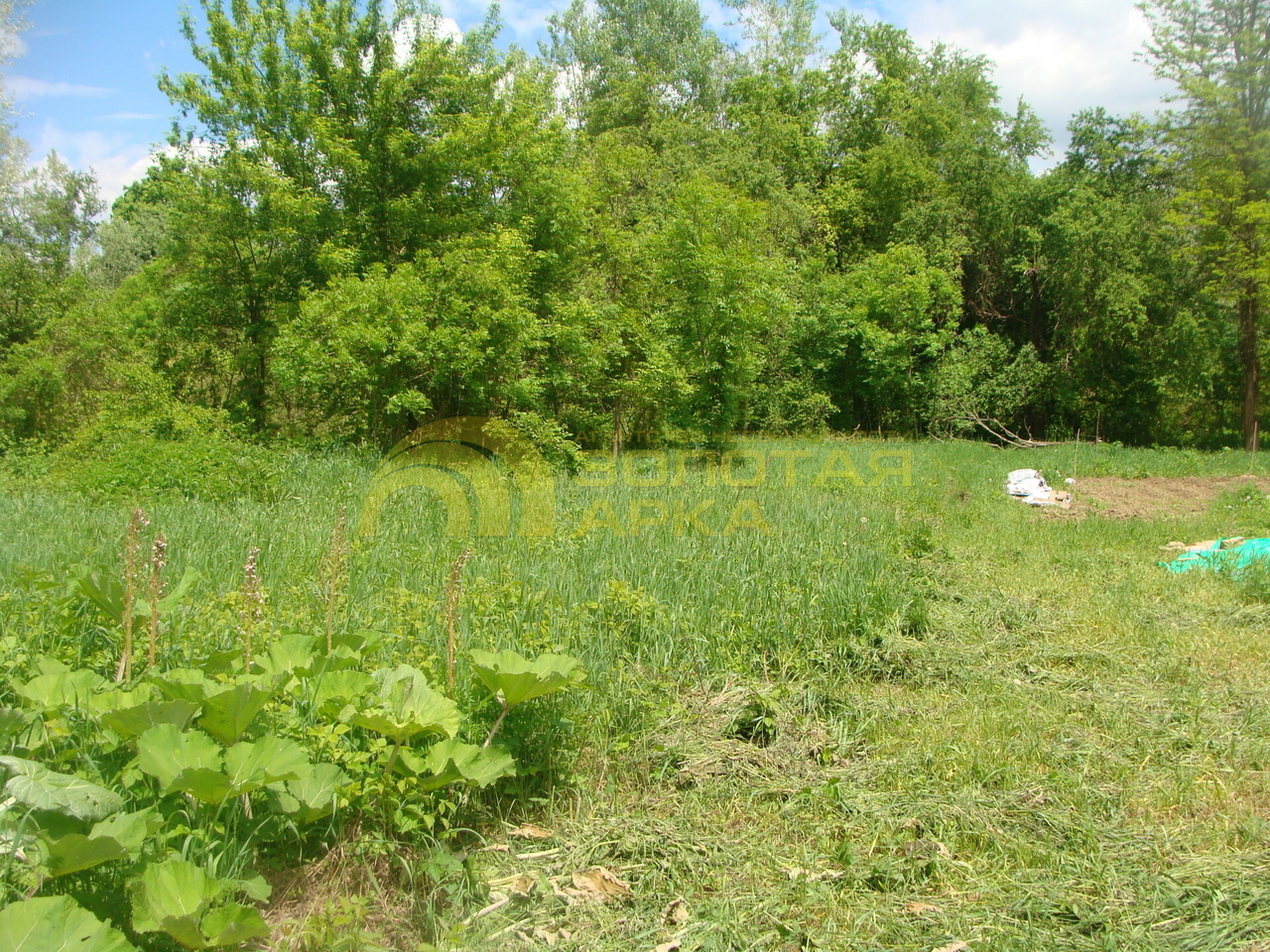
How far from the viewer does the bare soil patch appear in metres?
9.73

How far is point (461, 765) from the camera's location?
2.59 meters

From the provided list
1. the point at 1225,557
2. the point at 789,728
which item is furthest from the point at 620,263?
the point at 789,728

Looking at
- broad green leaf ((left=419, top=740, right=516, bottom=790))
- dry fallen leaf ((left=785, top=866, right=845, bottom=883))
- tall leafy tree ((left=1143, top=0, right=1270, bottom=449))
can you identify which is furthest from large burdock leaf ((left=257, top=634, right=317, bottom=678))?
tall leafy tree ((left=1143, top=0, right=1270, bottom=449))

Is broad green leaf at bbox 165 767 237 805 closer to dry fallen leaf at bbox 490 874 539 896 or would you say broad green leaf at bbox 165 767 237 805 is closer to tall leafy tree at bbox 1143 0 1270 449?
dry fallen leaf at bbox 490 874 539 896

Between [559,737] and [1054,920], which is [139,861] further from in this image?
[1054,920]

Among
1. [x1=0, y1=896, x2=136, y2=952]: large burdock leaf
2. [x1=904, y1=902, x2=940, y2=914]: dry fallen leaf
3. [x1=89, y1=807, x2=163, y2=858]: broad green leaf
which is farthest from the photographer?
[x1=904, y1=902, x2=940, y2=914]: dry fallen leaf

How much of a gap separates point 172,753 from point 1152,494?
11917mm

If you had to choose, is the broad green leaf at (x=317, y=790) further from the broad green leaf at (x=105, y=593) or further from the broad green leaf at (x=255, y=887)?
the broad green leaf at (x=105, y=593)

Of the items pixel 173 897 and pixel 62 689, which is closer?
pixel 173 897

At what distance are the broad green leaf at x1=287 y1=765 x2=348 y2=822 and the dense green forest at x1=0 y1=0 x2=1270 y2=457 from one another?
26.6 ft

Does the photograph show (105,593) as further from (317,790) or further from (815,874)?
(815,874)

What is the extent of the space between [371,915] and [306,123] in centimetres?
1147

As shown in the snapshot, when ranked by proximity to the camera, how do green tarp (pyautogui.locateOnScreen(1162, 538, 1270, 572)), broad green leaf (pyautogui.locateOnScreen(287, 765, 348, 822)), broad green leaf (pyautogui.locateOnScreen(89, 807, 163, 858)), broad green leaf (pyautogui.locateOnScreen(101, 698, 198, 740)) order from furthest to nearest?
green tarp (pyautogui.locateOnScreen(1162, 538, 1270, 572)), broad green leaf (pyautogui.locateOnScreen(287, 765, 348, 822)), broad green leaf (pyautogui.locateOnScreen(101, 698, 198, 740)), broad green leaf (pyautogui.locateOnScreen(89, 807, 163, 858))

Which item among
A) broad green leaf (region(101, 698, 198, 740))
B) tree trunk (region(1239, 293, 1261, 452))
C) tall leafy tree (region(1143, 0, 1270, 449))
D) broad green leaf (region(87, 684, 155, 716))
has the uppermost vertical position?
tall leafy tree (region(1143, 0, 1270, 449))
